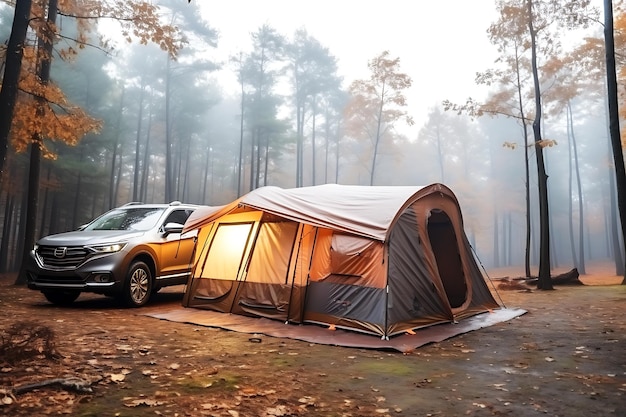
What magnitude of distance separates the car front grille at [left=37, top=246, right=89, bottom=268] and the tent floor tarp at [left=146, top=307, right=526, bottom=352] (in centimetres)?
164

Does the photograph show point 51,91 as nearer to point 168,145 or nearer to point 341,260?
point 341,260

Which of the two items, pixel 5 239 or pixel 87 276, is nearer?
pixel 87 276

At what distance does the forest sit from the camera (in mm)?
10953

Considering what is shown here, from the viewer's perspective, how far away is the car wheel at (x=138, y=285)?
8008mm

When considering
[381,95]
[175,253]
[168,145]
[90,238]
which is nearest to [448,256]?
[175,253]

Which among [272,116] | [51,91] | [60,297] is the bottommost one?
[60,297]

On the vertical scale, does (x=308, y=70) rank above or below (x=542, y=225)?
above

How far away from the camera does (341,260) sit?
658 cm

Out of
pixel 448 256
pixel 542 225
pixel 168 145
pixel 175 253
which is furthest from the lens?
pixel 168 145

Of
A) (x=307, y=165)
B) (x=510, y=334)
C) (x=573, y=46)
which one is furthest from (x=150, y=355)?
(x=307, y=165)

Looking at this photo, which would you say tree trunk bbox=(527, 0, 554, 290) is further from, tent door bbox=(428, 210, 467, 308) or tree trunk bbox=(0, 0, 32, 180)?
tree trunk bbox=(0, 0, 32, 180)

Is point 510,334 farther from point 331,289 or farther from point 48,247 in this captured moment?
point 48,247

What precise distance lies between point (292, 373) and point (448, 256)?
4.88 metres

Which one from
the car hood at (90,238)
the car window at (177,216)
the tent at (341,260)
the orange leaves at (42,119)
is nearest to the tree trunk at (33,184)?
the orange leaves at (42,119)
